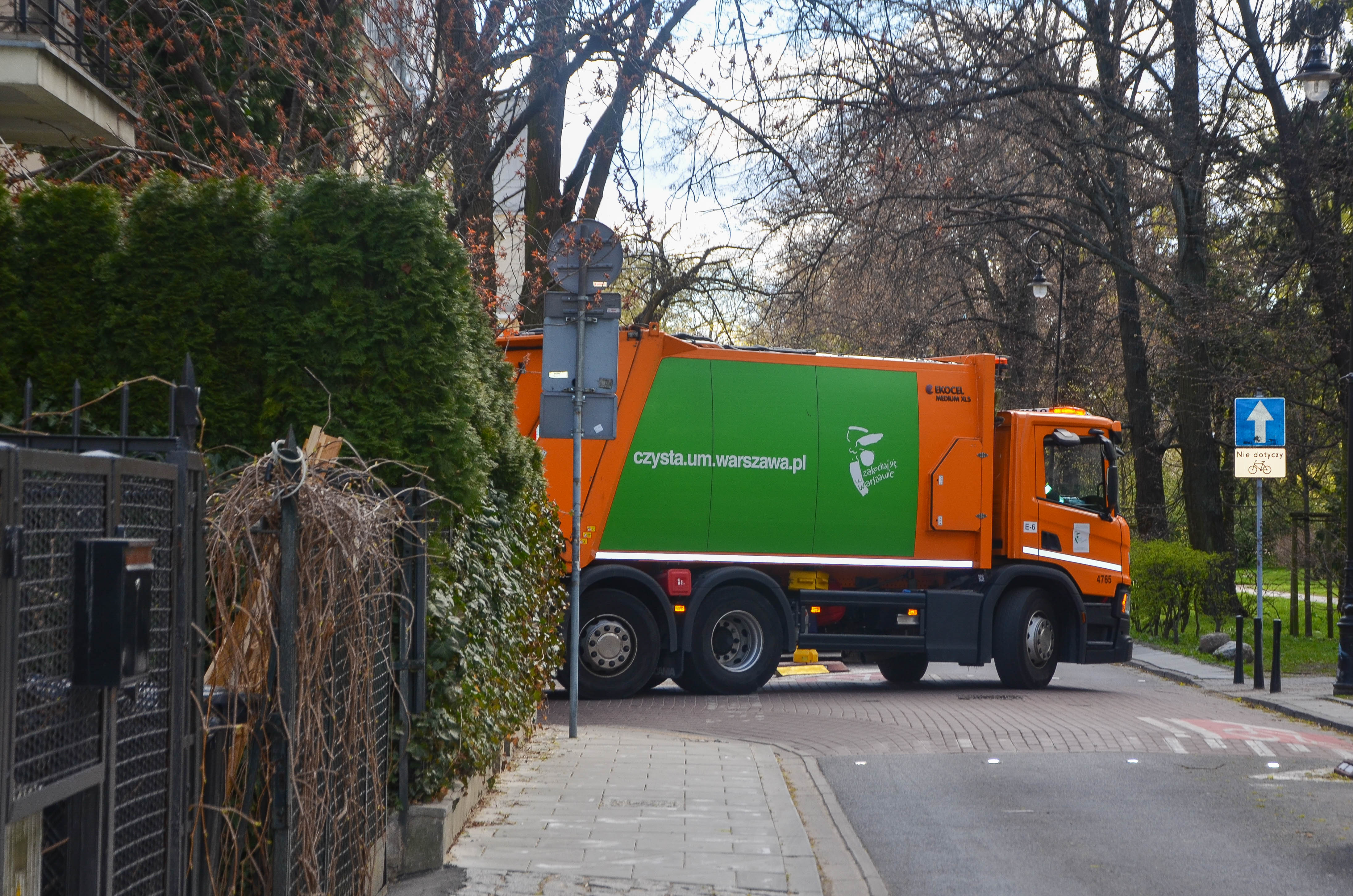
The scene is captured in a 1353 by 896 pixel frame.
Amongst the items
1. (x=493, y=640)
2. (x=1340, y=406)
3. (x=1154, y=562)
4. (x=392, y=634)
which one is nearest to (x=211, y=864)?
(x=392, y=634)

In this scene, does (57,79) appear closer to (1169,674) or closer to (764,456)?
(764,456)

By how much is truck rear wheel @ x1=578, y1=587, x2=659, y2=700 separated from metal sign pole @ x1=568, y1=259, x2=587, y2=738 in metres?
2.64

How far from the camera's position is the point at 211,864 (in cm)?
403

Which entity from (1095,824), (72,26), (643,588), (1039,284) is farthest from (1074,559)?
(72,26)

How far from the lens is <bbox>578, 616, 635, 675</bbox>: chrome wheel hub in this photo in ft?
45.7

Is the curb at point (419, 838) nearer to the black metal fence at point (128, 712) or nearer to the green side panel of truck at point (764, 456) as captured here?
the black metal fence at point (128, 712)

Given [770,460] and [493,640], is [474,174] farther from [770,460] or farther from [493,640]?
[493,640]

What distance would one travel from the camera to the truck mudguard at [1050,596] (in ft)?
51.1

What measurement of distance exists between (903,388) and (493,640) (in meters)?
8.88

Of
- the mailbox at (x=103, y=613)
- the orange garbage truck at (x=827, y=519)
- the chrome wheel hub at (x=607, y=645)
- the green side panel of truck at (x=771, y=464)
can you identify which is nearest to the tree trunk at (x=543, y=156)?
the orange garbage truck at (x=827, y=519)

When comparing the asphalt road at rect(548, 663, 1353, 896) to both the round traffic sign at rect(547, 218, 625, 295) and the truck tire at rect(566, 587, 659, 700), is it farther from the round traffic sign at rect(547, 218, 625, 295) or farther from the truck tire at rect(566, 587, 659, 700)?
the round traffic sign at rect(547, 218, 625, 295)

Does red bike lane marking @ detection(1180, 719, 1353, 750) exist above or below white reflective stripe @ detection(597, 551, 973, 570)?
below

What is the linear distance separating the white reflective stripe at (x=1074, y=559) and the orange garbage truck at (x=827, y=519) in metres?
0.03

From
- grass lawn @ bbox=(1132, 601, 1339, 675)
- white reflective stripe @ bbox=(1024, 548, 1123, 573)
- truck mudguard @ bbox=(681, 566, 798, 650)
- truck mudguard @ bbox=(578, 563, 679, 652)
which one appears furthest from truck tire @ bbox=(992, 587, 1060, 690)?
truck mudguard @ bbox=(578, 563, 679, 652)
